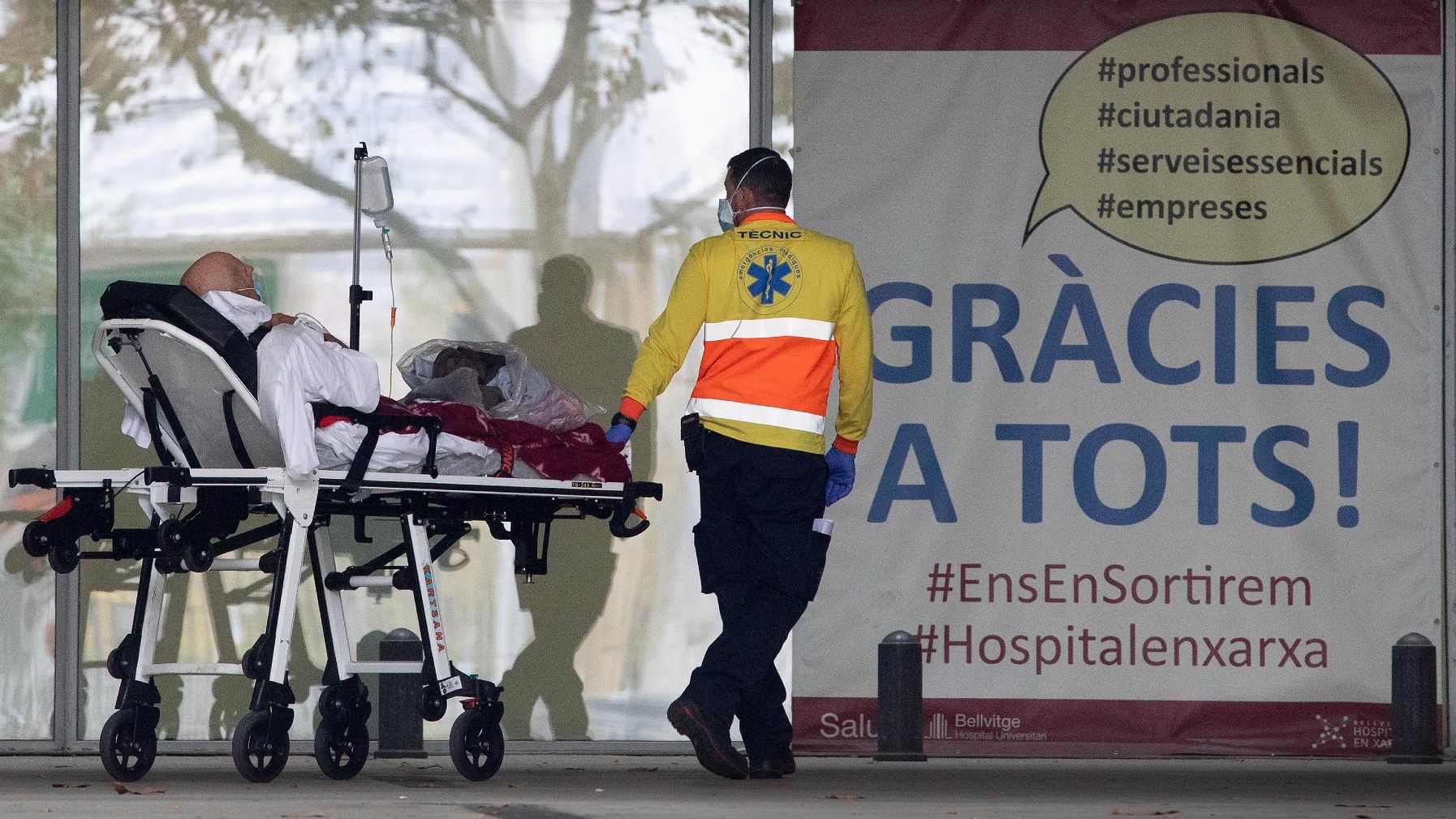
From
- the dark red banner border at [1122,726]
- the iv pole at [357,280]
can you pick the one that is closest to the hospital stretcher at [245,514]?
the iv pole at [357,280]

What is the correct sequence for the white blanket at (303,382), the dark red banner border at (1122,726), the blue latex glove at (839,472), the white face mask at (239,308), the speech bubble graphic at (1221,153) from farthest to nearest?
1. the speech bubble graphic at (1221,153)
2. the dark red banner border at (1122,726)
3. the blue latex glove at (839,472)
4. the white face mask at (239,308)
5. the white blanket at (303,382)

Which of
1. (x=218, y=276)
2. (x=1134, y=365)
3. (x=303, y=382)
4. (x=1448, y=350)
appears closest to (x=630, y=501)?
(x=303, y=382)

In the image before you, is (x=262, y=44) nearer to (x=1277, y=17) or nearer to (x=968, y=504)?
(x=968, y=504)

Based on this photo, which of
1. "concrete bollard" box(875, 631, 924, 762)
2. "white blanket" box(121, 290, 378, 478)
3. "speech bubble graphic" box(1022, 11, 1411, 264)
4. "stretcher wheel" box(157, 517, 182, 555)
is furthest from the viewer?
"speech bubble graphic" box(1022, 11, 1411, 264)

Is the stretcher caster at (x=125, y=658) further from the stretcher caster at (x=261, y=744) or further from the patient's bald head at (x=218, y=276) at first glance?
the patient's bald head at (x=218, y=276)

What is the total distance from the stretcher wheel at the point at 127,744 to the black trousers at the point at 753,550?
175cm

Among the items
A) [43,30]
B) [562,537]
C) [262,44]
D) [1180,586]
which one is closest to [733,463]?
[562,537]

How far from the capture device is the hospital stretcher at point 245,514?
620 centimetres

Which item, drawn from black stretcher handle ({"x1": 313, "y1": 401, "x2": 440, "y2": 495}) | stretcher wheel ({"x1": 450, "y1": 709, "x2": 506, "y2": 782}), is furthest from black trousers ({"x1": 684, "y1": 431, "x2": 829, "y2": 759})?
black stretcher handle ({"x1": 313, "y1": 401, "x2": 440, "y2": 495})

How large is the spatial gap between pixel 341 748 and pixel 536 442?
1.18m

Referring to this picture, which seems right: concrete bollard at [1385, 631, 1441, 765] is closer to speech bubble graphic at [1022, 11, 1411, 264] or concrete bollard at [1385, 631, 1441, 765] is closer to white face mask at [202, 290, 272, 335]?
speech bubble graphic at [1022, 11, 1411, 264]

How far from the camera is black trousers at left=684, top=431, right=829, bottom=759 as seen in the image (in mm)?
6559

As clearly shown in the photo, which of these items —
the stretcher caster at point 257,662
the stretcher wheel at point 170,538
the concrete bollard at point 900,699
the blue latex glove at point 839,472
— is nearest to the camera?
the stretcher wheel at point 170,538

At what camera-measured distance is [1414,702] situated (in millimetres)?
7840
